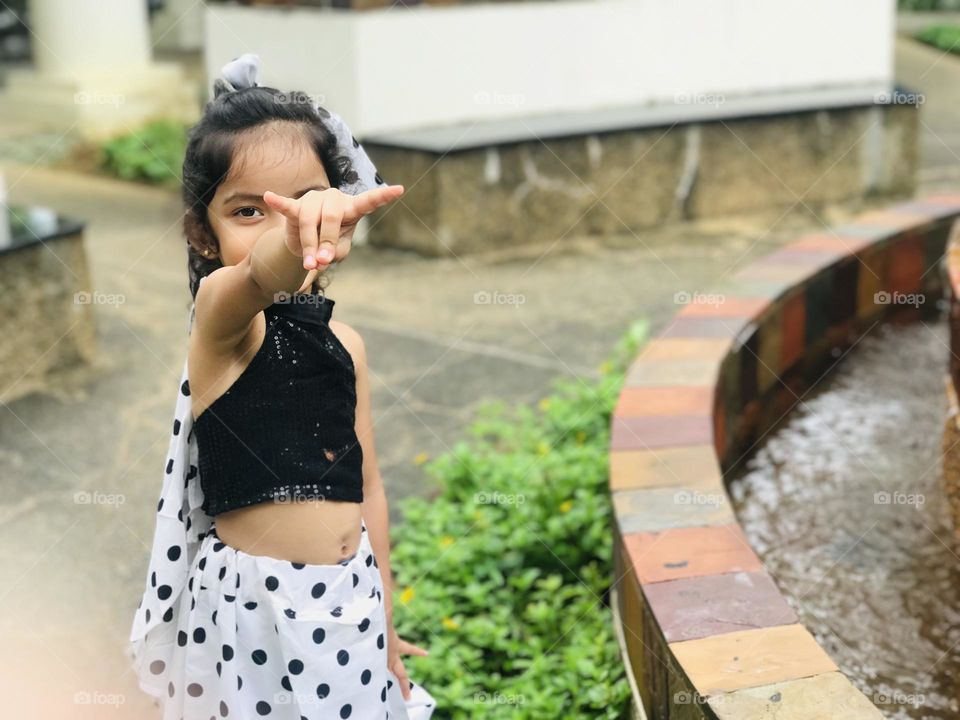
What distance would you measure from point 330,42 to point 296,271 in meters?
4.86

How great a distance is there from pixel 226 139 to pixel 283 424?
16.3 inches

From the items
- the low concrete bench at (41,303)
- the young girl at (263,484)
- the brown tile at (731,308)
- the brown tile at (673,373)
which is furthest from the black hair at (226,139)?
the low concrete bench at (41,303)

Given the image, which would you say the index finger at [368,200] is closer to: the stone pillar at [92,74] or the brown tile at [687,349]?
the brown tile at [687,349]

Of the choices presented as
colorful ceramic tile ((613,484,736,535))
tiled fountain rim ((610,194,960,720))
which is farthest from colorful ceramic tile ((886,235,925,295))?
colorful ceramic tile ((613,484,736,535))

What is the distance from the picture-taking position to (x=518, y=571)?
306 centimetres

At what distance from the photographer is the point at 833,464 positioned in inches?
133

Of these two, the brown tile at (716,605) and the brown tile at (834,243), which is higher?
the brown tile at (716,605)

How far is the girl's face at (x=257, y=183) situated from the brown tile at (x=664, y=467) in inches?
46.2

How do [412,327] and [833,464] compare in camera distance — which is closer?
[833,464]

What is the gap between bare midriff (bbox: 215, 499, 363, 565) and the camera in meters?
1.77

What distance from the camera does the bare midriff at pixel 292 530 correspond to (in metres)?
1.77

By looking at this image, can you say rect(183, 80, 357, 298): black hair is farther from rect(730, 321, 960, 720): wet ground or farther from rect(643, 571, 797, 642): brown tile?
rect(730, 321, 960, 720): wet ground

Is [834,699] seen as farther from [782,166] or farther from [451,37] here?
[782,166]

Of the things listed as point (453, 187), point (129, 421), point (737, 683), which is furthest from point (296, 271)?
point (453, 187)
